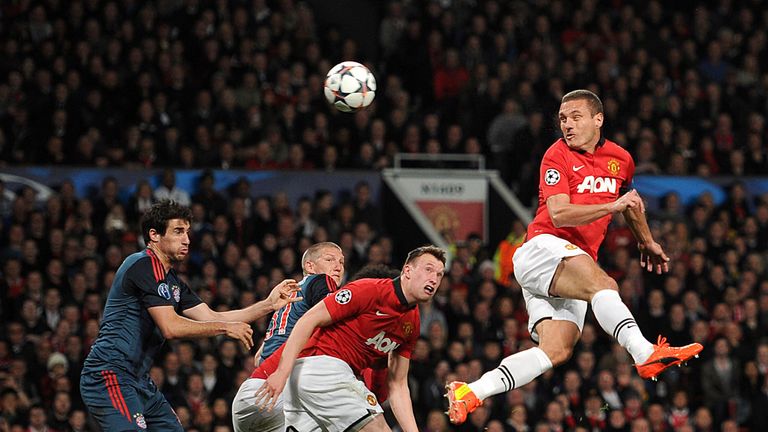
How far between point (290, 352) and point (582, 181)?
2005mm

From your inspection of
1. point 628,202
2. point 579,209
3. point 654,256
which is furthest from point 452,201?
point 628,202

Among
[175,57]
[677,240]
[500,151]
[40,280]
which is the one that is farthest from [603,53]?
[40,280]

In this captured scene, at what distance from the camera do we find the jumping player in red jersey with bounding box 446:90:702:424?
6.82 m

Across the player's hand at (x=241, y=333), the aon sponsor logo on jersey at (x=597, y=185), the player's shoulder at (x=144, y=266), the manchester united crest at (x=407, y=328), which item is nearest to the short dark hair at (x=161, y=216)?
the player's shoulder at (x=144, y=266)

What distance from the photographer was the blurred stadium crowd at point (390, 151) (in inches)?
486

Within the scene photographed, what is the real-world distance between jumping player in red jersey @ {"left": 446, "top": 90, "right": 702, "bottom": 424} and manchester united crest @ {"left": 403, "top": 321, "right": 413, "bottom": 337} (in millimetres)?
474

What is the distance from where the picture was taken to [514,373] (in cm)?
698

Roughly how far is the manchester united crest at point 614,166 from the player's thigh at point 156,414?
301 cm

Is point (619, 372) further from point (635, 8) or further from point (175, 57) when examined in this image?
point (635, 8)

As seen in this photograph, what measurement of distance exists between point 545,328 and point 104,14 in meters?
10.3

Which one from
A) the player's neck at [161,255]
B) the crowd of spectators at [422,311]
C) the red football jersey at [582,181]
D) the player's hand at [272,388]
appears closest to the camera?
the player's hand at [272,388]

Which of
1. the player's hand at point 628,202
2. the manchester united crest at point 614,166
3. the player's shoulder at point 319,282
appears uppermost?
the manchester united crest at point 614,166

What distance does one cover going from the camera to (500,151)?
16.2m

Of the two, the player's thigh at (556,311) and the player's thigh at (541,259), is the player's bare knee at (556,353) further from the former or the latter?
the player's thigh at (541,259)
